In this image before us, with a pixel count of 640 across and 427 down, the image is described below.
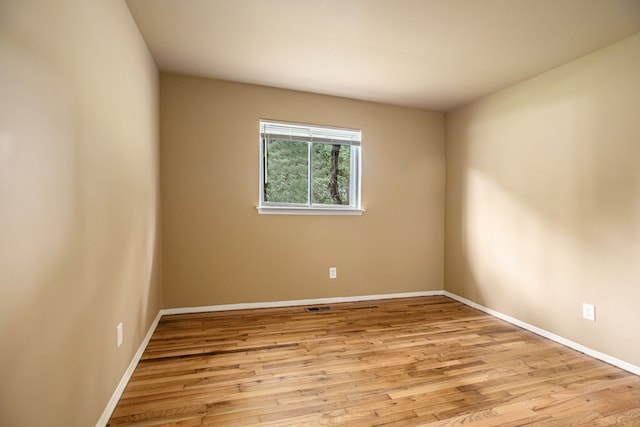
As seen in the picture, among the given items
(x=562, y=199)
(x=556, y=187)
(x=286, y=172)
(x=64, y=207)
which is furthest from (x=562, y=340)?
(x=64, y=207)

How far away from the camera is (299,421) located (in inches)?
62.8

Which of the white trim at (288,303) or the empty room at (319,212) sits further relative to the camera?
the white trim at (288,303)

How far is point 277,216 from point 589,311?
9.31 ft

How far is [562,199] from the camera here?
262cm

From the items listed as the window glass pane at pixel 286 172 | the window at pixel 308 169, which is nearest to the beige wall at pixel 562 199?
the window at pixel 308 169

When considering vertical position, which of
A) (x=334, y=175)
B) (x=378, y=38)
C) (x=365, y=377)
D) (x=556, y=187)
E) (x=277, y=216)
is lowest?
(x=365, y=377)

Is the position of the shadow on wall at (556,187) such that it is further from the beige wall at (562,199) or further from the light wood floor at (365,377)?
the light wood floor at (365,377)

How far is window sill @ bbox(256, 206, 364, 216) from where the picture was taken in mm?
Answer: 3314

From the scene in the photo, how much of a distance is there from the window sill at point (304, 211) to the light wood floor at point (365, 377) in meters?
1.10

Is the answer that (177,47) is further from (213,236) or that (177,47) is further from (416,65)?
(416,65)

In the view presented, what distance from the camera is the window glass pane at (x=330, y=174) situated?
357 cm

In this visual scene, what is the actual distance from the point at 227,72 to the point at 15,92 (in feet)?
7.35

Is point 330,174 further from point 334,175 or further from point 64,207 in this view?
point 64,207

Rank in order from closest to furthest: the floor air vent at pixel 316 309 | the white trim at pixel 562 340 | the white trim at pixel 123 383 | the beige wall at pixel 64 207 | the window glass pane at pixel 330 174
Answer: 1. the beige wall at pixel 64 207
2. the white trim at pixel 123 383
3. the white trim at pixel 562 340
4. the floor air vent at pixel 316 309
5. the window glass pane at pixel 330 174
